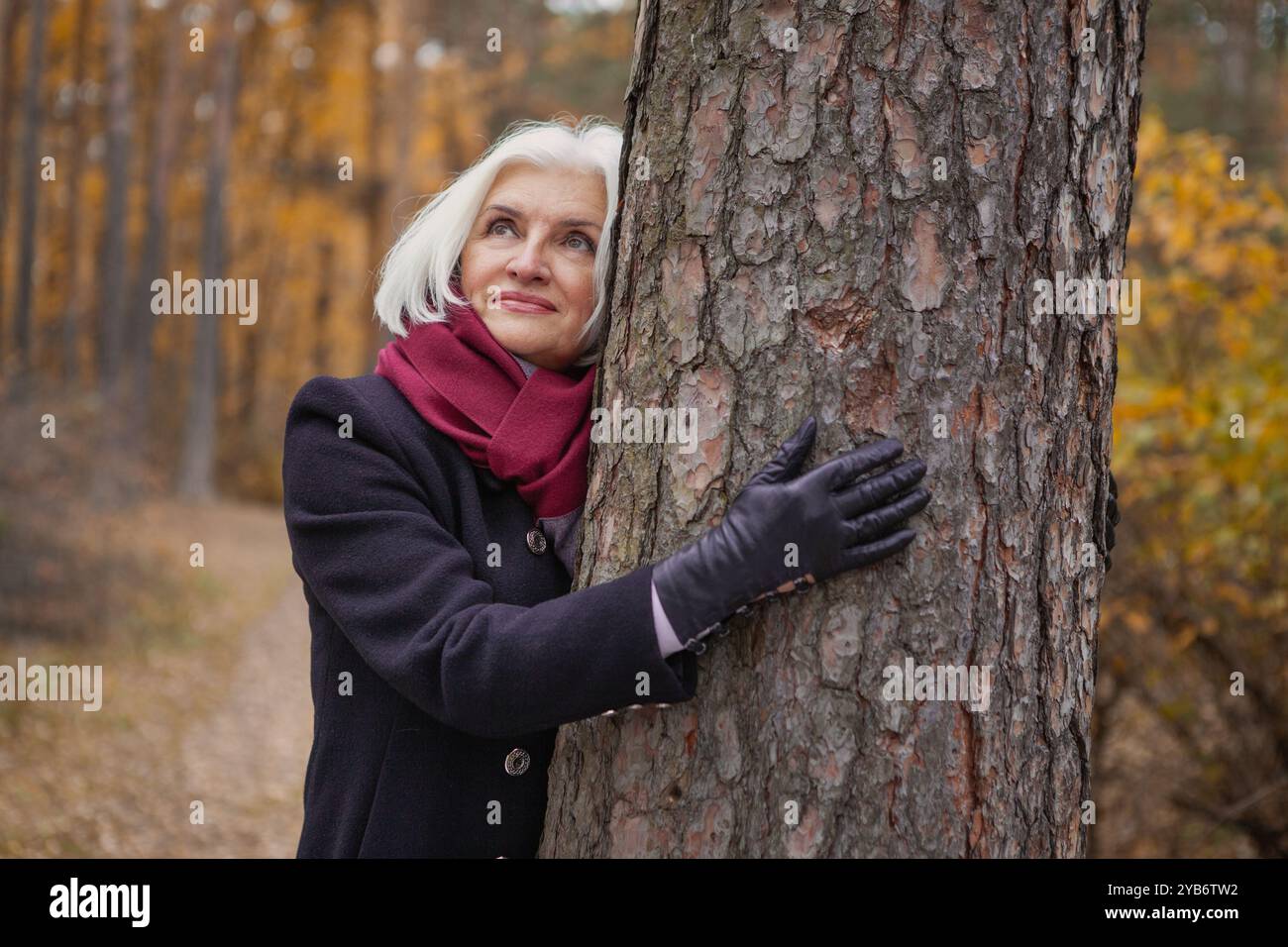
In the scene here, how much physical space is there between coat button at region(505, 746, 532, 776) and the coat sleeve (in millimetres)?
284

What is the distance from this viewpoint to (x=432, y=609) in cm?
179

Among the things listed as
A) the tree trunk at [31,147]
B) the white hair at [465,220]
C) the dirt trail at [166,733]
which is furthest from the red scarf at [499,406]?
the tree trunk at [31,147]

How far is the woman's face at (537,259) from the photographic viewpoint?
2.22 meters

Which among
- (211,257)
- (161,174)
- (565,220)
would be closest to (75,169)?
(161,174)

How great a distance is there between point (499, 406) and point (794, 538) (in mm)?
693

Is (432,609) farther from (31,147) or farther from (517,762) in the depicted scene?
(31,147)

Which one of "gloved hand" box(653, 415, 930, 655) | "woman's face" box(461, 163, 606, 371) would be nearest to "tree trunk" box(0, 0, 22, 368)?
"woman's face" box(461, 163, 606, 371)

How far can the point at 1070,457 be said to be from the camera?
186cm

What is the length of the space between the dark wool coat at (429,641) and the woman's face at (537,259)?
0.29 m

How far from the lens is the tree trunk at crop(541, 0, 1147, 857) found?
1764mm

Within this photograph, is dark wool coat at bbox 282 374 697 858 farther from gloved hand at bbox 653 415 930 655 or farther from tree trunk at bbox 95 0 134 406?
tree trunk at bbox 95 0 134 406

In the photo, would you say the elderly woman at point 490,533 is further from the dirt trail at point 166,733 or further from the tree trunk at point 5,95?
the tree trunk at point 5,95

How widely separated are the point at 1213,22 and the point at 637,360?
11.1 metres
